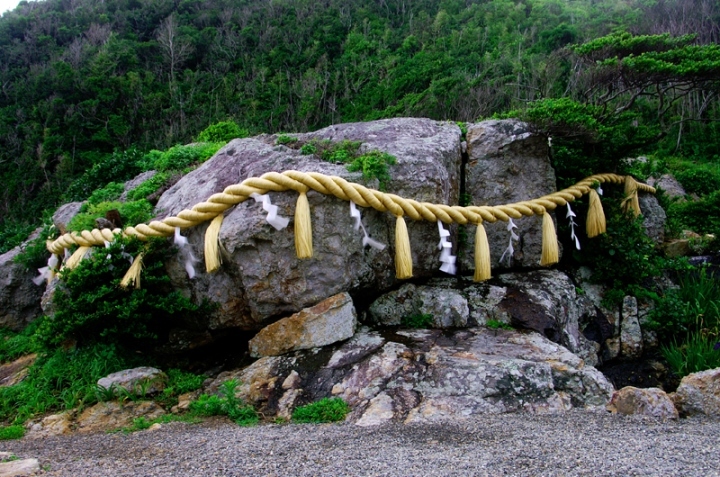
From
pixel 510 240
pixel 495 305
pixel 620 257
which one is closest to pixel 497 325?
pixel 495 305

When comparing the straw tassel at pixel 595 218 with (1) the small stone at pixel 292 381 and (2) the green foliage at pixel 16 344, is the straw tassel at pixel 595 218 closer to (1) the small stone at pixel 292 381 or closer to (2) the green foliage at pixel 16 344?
(1) the small stone at pixel 292 381

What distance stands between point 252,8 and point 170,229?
27432mm

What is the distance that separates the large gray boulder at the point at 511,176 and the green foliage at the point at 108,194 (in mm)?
4190

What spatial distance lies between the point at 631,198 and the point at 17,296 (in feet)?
22.4

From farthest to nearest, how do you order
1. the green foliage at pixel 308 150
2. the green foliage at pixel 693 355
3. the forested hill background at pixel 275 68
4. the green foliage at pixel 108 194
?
the forested hill background at pixel 275 68
the green foliage at pixel 108 194
the green foliage at pixel 308 150
the green foliage at pixel 693 355

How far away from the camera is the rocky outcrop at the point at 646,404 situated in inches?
136

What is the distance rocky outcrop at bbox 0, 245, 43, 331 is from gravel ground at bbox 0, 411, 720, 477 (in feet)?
9.45

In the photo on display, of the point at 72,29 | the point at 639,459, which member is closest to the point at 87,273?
the point at 639,459

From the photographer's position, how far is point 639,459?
2.53m

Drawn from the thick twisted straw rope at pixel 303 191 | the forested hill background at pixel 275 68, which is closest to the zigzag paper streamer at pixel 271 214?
the thick twisted straw rope at pixel 303 191

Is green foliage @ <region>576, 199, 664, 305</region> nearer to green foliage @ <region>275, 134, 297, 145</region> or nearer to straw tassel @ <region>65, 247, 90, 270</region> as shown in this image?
green foliage @ <region>275, 134, 297, 145</region>

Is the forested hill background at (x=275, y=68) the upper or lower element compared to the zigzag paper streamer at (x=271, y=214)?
upper

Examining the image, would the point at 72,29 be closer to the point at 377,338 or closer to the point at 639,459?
the point at 377,338

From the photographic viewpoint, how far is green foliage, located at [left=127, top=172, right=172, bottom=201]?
20.4 ft
